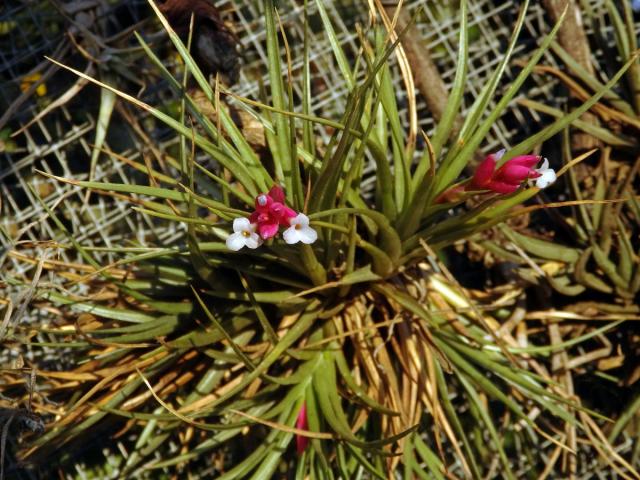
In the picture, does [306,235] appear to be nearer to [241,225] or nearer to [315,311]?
[241,225]

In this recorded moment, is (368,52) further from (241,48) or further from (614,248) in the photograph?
(614,248)

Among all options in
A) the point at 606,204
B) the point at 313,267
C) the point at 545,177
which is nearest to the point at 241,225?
the point at 313,267

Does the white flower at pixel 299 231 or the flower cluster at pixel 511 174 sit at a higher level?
the white flower at pixel 299 231

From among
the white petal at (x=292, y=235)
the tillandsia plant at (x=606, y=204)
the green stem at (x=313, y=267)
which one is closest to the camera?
the white petal at (x=292, y=235)

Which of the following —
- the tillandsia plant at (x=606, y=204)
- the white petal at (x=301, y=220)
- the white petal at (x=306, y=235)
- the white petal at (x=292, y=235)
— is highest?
the white petal at (x=301, y=220)

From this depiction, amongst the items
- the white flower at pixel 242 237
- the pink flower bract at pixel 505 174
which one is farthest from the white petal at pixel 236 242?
the pink flower bract at pixel 505 174

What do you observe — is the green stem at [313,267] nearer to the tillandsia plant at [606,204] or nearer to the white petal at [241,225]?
the white petal at [241,225]
